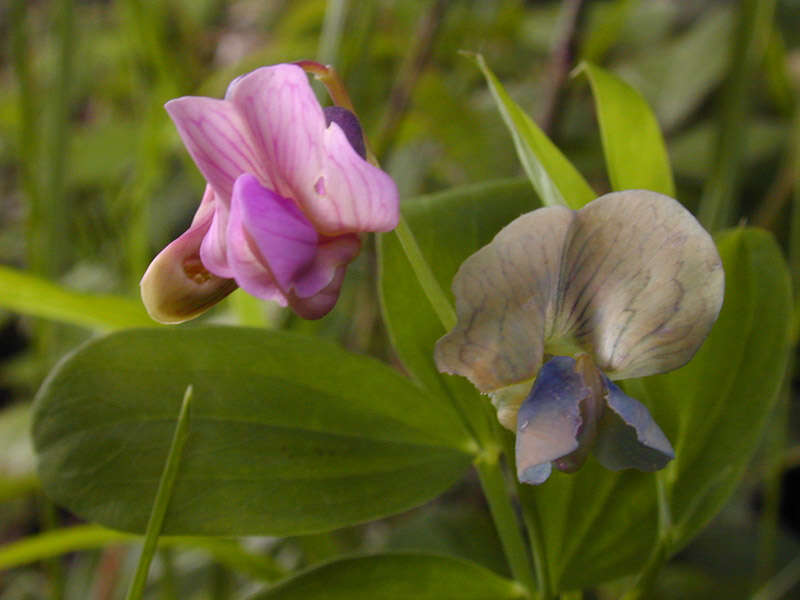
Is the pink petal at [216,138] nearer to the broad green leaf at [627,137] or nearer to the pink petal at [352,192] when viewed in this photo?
the pink petal at [352,192]

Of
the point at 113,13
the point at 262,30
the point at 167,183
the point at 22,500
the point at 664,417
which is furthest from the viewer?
the point at 113,13

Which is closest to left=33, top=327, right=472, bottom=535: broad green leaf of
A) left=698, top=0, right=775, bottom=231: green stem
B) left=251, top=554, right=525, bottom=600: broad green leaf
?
left=251, top=554, right=525, bottom=600: broad green leaf

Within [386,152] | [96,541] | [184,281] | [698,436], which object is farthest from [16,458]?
[698,436]

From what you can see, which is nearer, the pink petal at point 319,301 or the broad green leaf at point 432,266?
the pink petal at point 319,301

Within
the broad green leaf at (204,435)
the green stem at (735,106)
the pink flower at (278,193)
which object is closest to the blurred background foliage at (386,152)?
the green stem at (735,106)

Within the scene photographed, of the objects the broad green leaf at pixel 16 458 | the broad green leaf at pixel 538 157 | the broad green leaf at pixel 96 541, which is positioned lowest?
the broad green leaf at pixel 16 458

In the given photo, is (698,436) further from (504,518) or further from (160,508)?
(160,508)

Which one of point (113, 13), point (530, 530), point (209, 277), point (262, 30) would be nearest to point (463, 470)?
point (530, 530)

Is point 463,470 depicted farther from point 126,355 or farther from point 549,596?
point 126,355

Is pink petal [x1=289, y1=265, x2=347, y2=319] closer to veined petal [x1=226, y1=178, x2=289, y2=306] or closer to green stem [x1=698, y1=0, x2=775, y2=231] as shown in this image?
veined petal [x1=226, y1=178, x2=289, y2=306]
